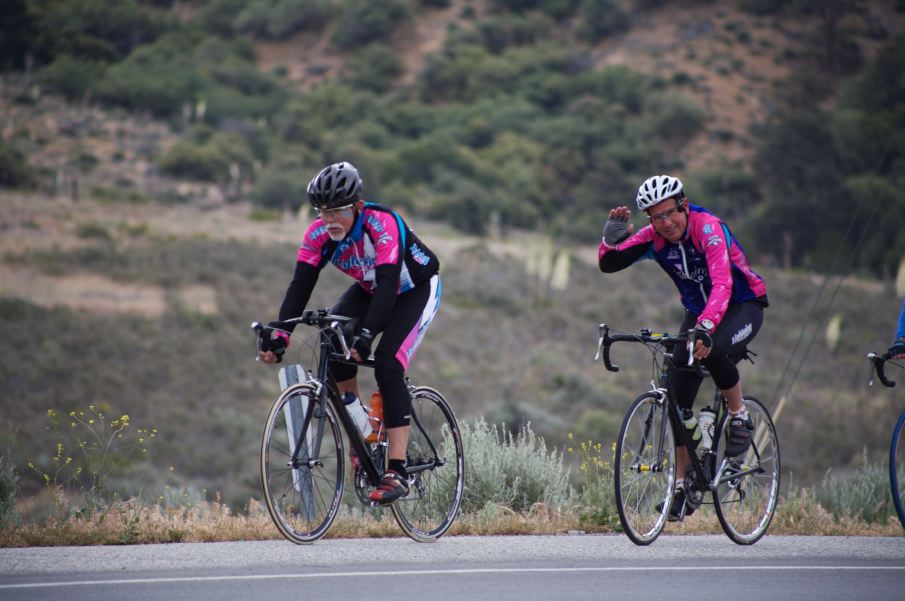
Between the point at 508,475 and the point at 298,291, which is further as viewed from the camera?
the point at 508,475

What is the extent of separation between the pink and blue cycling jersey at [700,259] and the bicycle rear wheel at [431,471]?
155 centimetres

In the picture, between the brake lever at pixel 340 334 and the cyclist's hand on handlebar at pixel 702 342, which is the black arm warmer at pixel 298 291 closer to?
the brake lever at pixel 340 334

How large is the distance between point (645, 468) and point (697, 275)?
1.38 meters

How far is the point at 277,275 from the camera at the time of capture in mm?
54469

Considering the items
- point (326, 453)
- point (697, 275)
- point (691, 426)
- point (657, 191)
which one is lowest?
point (326, 453)

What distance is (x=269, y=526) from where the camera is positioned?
7598mm

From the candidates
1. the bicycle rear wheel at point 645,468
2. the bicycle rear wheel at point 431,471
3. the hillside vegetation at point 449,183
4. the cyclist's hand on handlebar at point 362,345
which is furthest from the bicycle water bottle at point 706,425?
the hillside vegetation at point 449,183

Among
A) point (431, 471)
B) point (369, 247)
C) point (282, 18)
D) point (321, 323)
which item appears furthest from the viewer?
point (282, 18)

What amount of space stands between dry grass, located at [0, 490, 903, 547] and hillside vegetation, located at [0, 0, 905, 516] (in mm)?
4958

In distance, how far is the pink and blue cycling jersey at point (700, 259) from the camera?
23.7 feet

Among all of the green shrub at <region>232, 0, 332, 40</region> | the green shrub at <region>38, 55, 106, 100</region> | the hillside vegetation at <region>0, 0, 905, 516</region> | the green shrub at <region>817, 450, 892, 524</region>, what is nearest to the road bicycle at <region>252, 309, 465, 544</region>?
the green shrub at <region>817, 450, 892, 524</region>

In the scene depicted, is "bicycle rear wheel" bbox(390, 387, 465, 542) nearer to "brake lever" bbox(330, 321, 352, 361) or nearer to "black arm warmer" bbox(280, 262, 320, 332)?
"brake lever" bbox(330, 321, 352, 361)

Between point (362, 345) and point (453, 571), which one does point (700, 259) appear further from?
point (453, 571)

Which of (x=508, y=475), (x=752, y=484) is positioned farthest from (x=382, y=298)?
(x=752, y=484)
